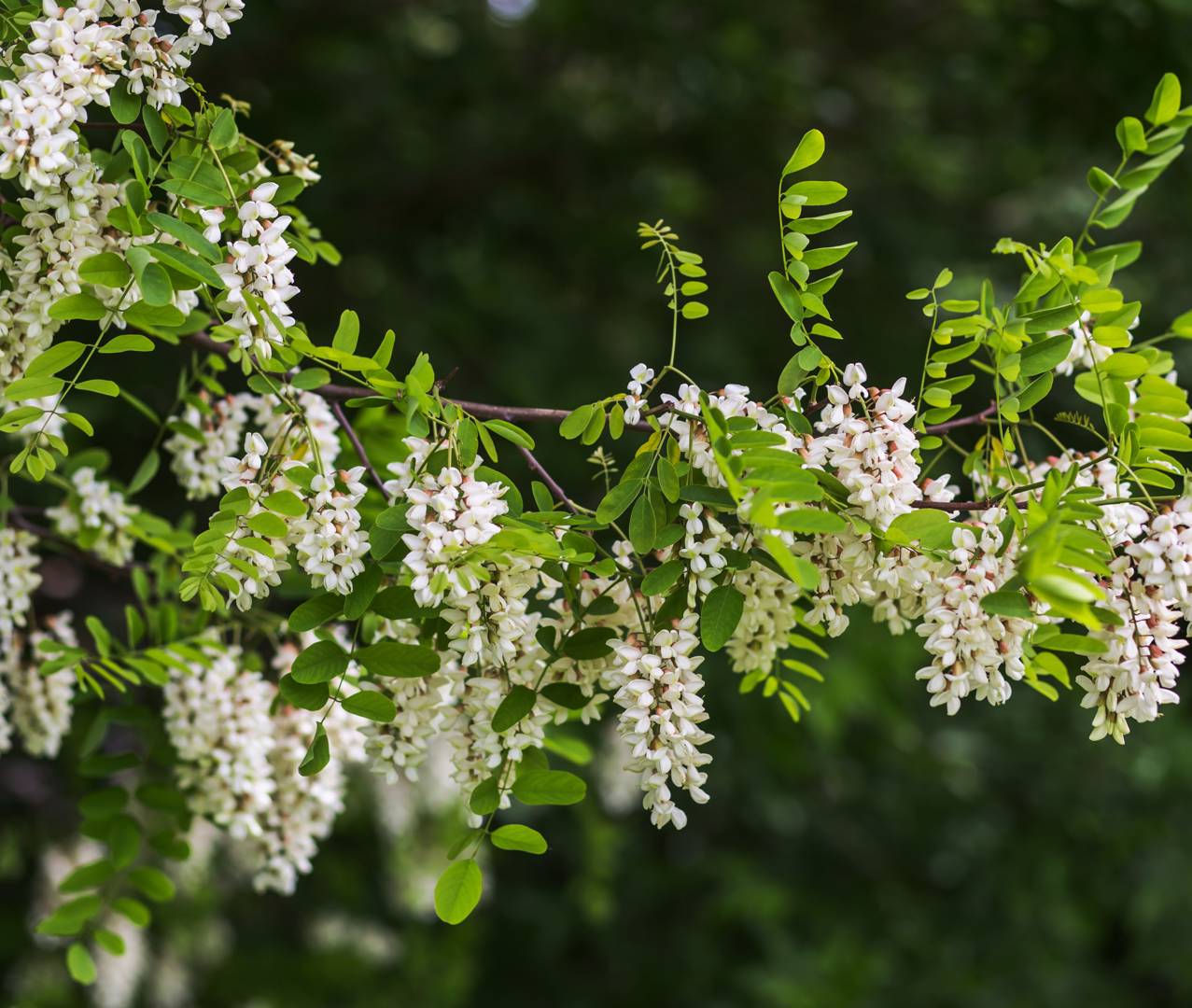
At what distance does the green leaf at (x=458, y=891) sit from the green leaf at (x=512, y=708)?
164 millimetres

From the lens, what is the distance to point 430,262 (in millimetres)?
3693

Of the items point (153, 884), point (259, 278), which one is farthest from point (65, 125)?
point (153, 884)

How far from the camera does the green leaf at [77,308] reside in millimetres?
1042

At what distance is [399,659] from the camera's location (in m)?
1.09

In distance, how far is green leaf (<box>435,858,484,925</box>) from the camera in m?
1.12

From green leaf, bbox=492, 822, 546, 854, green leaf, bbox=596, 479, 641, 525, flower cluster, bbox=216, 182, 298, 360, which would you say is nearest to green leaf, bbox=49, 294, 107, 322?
flower cluster, bbox=216, 182, 298, 360

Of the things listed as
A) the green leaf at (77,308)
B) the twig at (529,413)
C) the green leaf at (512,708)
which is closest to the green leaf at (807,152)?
the twig at (529,413)

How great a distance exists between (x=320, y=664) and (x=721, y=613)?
1.28 ft

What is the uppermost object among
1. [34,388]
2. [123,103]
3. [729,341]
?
[729,341]

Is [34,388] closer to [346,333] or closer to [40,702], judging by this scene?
[346,333]

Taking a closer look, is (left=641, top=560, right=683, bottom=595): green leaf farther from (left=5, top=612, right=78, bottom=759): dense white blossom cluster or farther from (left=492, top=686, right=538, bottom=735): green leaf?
(left=5, top=612, right=78, bottom=759): dense white blossom cluster

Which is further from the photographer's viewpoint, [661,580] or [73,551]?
[73,551]

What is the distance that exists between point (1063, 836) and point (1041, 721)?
0.50 meters

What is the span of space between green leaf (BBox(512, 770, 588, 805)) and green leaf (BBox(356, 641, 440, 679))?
0.14 meters
